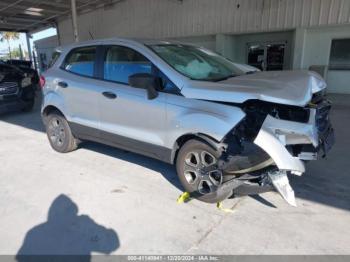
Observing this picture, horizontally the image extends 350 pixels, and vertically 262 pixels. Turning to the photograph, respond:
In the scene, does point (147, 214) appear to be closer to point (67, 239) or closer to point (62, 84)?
point (67, 239)

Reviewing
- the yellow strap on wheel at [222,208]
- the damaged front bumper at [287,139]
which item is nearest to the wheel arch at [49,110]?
the yellow strap on wheel at [222,208]

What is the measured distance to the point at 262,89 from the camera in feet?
9.00

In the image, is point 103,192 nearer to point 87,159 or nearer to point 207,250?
point 87,159

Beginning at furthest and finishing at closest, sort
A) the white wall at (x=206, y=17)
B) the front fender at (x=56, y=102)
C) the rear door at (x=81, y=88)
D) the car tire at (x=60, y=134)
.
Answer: the white wall at (x=206, y=17) → the car tire at (x=60, y=134) → the front fender at (x=56, y=102) → the rear door at (x=81, y=88)

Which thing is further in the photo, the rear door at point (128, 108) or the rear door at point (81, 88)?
the rear door at point (81, 88)

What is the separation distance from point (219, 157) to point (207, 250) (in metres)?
0.95

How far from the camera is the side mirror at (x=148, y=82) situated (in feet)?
10.7

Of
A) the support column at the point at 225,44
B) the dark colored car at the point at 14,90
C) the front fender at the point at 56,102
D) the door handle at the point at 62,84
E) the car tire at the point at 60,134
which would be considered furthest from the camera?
the support column at the point at 225,44

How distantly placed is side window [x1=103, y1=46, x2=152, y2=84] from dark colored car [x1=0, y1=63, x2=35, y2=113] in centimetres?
547

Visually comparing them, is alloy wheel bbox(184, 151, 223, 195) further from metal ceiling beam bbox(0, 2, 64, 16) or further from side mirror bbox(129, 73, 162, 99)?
metal ceiling beam bbox(0, 2, 64, 16)

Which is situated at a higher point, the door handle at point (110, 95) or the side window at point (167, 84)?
the side window at point (167, 84)

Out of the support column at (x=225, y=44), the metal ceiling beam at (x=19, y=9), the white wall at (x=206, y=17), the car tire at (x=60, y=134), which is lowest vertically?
the car tire at (x=60, y=134)

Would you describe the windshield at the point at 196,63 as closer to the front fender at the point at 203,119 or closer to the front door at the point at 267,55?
the front fender at the point at 203,119

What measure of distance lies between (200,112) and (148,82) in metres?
0.73
